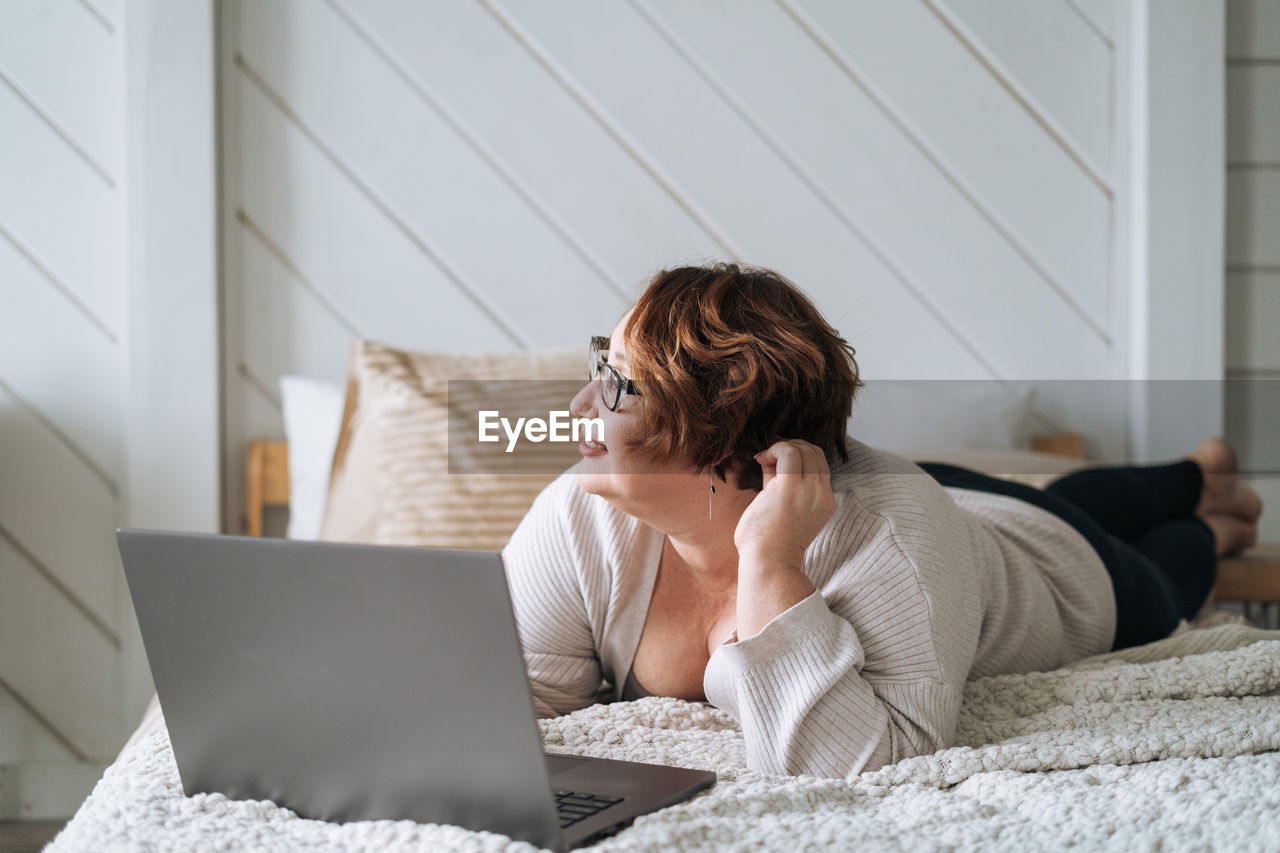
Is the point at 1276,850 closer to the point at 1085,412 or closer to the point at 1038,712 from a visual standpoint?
the point at 1038,712

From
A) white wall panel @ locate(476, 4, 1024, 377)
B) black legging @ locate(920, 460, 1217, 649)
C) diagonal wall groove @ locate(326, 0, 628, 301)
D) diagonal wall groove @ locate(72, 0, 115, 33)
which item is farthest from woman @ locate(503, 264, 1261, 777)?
diagonal wall groove @ locate(72, 0, 115, 33)

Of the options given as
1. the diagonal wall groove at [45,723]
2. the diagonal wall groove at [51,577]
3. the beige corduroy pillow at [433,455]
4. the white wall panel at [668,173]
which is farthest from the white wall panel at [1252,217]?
the diagonal wall groove at [45,723]

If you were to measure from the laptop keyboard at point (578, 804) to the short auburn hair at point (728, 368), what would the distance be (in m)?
0.33

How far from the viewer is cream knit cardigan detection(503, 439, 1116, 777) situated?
90 cm

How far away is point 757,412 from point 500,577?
1.44 feet

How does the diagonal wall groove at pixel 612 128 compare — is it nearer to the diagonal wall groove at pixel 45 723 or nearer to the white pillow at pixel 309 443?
the white pillow at pixel 309 443

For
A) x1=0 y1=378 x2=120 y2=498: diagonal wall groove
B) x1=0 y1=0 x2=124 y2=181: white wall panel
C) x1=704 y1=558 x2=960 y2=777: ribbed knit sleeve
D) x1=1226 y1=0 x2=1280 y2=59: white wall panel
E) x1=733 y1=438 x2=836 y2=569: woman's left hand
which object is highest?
x1=1226 y1=0 x2=1280 y2=59: white wall panel

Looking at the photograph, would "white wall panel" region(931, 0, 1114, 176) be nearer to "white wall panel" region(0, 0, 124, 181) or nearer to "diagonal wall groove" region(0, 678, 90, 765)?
"white wall panel" region(0, 0, 124, 181)

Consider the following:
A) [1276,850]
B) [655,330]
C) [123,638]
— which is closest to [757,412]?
[655,330]

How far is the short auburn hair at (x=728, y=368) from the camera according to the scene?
979 mm

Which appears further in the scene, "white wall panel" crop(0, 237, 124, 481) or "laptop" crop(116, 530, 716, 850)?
"white wall panel" crop(0, 237, 124, 481)

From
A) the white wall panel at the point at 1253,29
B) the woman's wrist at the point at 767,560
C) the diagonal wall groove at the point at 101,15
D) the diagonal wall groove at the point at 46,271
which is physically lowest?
the woman's wrist at the point at 767,560

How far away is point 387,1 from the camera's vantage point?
1.93m

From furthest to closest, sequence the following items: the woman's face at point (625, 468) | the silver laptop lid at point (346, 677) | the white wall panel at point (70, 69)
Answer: the white wall panel at point (70, 69) → the woman's face at point (625, 468) → the silver laptop lid at point (346, 677)
